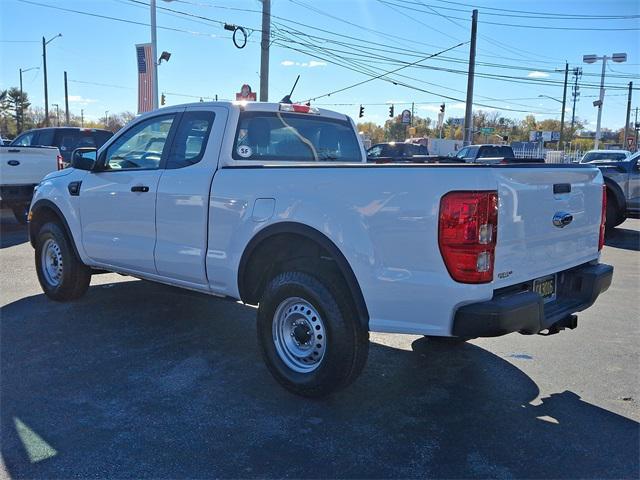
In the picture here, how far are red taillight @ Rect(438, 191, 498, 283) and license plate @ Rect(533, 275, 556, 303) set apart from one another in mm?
639

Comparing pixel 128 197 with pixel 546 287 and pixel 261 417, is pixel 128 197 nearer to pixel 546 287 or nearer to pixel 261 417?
pixel 261 417

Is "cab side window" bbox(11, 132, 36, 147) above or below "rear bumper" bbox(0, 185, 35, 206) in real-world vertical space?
above

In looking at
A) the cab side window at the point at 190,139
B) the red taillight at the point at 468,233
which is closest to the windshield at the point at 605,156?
the cab side window at the point at 190,139

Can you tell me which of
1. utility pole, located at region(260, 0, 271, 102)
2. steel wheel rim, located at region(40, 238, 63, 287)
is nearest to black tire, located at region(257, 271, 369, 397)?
steel wheel rim, located at region(40, 238, 63, 287)

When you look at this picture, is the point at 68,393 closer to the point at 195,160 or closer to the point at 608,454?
the point at 195,160

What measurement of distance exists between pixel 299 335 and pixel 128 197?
7.06 feet

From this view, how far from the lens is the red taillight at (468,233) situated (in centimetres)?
297

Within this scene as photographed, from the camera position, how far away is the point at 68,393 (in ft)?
12.4

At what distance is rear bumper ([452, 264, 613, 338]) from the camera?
9.83 ft

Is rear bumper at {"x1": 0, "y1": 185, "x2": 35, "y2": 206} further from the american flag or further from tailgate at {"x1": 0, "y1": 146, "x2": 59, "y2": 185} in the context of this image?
the american flag

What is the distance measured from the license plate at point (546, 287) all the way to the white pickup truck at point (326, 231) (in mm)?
14

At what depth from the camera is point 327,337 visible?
3.55 m

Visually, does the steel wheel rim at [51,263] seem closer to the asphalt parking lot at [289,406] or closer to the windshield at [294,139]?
the asphalt parking lot at [289,406]

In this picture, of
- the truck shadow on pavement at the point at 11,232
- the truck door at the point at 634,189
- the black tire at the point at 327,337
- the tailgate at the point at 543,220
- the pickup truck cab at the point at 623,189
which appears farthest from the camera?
the truck door at the point at 634,189
